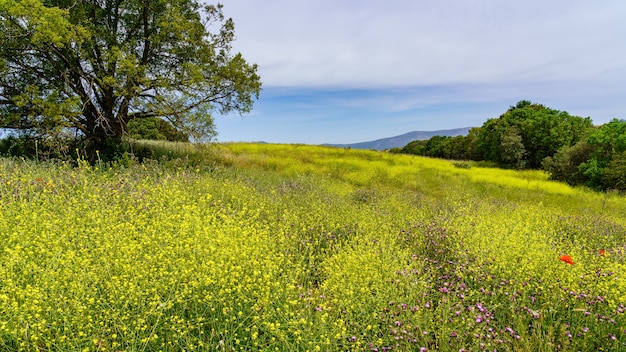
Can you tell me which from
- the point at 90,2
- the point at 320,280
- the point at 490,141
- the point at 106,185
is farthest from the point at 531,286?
the point at 490,141

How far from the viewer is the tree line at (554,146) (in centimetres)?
1736

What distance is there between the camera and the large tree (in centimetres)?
1028

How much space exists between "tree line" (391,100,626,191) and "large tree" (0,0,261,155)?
17.9 m

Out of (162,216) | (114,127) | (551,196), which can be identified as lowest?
(551,196)

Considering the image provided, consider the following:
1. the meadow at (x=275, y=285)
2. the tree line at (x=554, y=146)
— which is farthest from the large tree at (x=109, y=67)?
the tree line at (x=554, y=146)

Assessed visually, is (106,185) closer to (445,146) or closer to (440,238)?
(440,238)

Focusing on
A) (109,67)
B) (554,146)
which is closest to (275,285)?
(109,67)

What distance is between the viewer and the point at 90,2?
12.2m

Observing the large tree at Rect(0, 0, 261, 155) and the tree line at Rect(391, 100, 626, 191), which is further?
the tree line at Rect(391, 100, 626, 191)

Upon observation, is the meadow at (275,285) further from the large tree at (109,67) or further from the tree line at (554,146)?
the tree line at (554,146)

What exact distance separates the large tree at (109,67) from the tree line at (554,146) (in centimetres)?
1791

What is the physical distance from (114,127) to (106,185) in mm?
8531

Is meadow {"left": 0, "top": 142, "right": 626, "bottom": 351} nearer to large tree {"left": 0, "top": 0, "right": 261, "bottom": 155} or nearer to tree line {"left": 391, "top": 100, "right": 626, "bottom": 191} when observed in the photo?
large tree {"left": 0, "top": 0, "right": 261, "bottom": 155}

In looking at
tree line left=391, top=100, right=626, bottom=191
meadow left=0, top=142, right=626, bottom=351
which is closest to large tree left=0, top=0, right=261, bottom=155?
meadow left=0, top=142, right=626, bottom=351
